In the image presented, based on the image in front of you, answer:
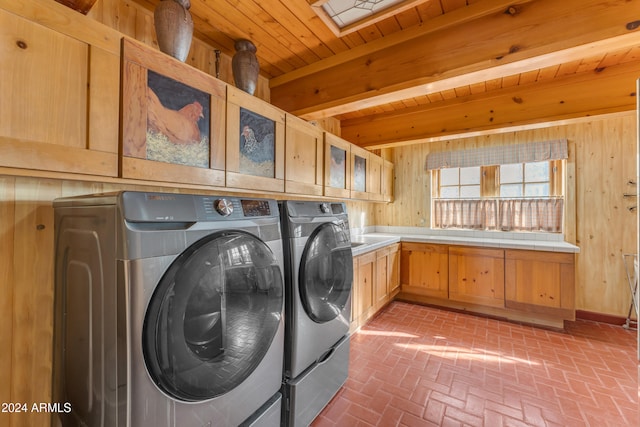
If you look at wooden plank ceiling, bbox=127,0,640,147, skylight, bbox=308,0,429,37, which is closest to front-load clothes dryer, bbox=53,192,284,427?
skylight, bbox=308,0,429,37

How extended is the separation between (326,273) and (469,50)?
5.55ft

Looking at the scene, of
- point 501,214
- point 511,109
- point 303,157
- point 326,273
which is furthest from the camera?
point 501,214

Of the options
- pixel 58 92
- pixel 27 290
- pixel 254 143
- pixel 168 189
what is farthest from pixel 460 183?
pixel 27 290

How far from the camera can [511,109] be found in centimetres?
264

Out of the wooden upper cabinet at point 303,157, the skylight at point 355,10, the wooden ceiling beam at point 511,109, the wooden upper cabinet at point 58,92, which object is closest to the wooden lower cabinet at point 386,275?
the wooden upper cabinet at point 303,157

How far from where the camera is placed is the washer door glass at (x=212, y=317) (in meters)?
0.80

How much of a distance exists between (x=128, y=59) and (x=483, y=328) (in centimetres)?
368

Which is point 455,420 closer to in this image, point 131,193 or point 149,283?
point 149,283

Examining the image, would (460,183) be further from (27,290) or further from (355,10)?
(27,290)

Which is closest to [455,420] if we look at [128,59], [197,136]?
[197,136]

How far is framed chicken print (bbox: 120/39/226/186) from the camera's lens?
1.19 m

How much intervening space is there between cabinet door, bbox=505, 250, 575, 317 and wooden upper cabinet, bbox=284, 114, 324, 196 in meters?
2.43

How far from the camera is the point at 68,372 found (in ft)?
3.36

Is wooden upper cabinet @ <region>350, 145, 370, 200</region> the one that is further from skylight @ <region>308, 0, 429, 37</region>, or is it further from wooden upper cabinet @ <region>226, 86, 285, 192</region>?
skylight @ <region>308, 0, 429, 37</region>
